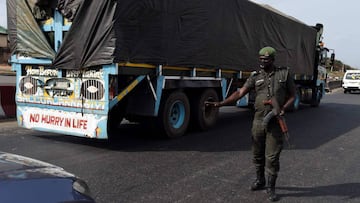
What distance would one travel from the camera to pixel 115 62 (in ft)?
21.3

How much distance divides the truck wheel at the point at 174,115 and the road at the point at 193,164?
218 mm

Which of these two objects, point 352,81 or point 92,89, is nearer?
point 92,89

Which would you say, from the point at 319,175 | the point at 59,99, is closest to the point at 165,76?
the point at 59,99

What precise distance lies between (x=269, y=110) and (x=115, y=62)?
2867 mm

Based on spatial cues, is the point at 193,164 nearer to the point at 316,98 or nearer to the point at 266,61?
the point at 266,61

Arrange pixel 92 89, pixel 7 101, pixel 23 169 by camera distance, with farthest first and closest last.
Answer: pixel 7 101 → pixel 92 89 → pixel 23 169

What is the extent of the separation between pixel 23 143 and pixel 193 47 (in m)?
3.88

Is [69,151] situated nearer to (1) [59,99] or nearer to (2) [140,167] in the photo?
(1) [59,99]

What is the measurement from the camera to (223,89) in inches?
387

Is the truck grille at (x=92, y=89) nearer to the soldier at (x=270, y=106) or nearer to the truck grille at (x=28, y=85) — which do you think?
the truck grille at (x=28, y=85)

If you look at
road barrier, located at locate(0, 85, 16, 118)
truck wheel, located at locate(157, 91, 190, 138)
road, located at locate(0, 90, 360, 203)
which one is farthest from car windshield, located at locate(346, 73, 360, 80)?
road barrier, located at locate(0, 85, 16, 118)

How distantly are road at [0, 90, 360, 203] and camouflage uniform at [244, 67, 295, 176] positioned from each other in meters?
0.52

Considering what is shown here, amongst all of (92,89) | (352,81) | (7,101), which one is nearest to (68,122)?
(92,89)

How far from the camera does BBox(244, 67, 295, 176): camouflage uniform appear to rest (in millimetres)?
4699
